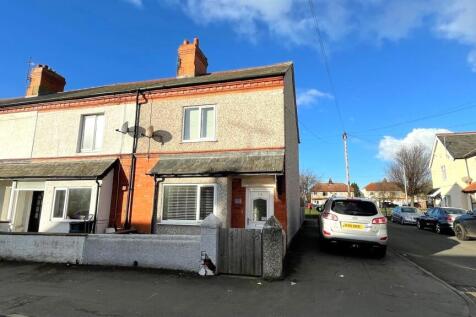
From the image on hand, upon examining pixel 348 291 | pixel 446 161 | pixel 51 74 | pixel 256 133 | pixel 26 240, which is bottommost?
pixel 348 291

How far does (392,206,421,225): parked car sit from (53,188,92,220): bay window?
962 inches

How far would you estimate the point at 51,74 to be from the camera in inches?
741

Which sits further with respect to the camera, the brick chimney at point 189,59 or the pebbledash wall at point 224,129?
the brick chimney at point 189,59

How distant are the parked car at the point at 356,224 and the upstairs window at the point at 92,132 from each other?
10099mm

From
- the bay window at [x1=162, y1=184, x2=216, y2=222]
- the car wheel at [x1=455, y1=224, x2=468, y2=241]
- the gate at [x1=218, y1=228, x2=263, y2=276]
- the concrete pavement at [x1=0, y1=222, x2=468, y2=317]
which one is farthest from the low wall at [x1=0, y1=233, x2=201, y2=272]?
the car wheel at [x1=455, y1=224, x2=468, y2=241]

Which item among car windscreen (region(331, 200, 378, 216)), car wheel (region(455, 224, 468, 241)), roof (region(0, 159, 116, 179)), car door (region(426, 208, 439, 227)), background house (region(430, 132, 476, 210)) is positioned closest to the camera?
car windscreen (region(331, 200, 378, 216))

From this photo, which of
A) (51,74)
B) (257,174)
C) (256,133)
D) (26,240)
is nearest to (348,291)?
(257,174)

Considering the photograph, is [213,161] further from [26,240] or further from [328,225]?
[26,240]

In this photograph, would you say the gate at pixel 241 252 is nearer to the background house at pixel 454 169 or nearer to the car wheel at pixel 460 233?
the car wheel at pixel 460 233

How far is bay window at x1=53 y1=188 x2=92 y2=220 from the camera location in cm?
1261

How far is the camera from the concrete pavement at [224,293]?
545 centimetres

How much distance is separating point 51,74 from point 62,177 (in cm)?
969

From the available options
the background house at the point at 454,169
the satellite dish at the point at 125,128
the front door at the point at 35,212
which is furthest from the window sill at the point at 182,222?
the background house at the point at 454,169

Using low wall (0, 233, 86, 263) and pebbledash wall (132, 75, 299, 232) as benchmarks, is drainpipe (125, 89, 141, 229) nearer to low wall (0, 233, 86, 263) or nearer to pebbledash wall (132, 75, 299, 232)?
pebbledash wall (132, 75, 299, 232)
